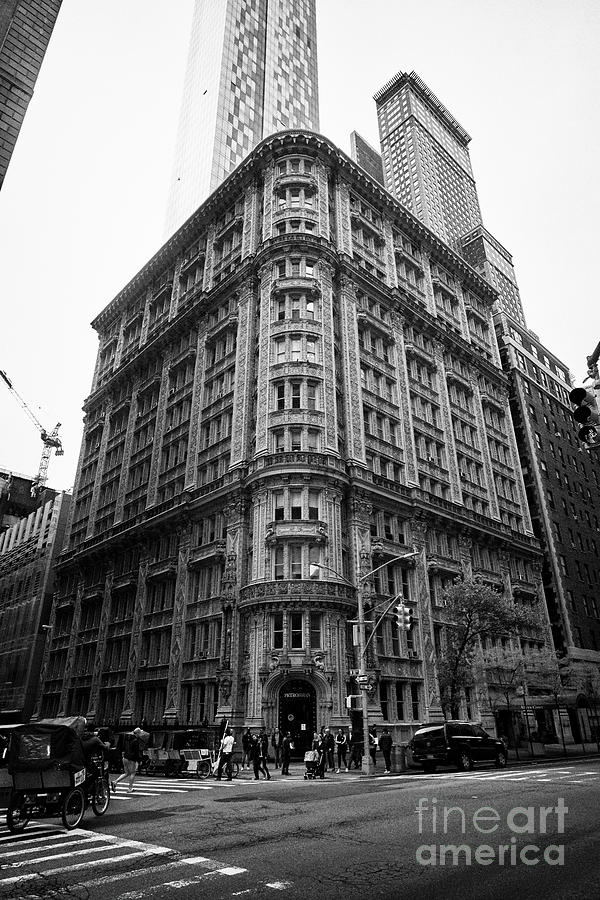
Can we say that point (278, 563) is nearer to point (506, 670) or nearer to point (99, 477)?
point (506, 670)

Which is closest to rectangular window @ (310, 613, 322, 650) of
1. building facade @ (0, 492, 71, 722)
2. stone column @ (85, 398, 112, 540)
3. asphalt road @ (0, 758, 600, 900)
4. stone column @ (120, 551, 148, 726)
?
stone column @ (120, 551, 148, 726)

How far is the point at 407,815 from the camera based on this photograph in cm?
1208

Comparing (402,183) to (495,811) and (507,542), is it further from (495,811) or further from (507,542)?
(495,811)

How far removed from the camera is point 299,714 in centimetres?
3653

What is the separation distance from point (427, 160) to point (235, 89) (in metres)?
76.2

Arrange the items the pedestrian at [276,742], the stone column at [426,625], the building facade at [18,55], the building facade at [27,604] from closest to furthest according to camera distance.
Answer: the pedestrian at [276,742] < the building facade at [18,55] < the stone column at [426,625] < the building facade at [27,604]

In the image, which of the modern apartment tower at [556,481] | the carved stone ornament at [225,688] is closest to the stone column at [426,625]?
the modern apartment tower at [556,481]

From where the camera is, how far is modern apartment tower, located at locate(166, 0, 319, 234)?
93.4 meters

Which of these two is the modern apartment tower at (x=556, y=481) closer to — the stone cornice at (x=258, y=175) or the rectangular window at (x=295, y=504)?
the stone cornice at (x=258, y=175)

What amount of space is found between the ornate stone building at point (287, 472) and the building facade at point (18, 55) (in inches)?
791

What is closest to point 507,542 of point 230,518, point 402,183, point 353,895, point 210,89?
point 230,518

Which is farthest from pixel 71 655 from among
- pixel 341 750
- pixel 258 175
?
pixel 258 175

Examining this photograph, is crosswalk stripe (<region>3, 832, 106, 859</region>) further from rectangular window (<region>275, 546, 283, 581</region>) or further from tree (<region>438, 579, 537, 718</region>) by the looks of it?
tree (<region>438, 579, 537, 718</region>)
